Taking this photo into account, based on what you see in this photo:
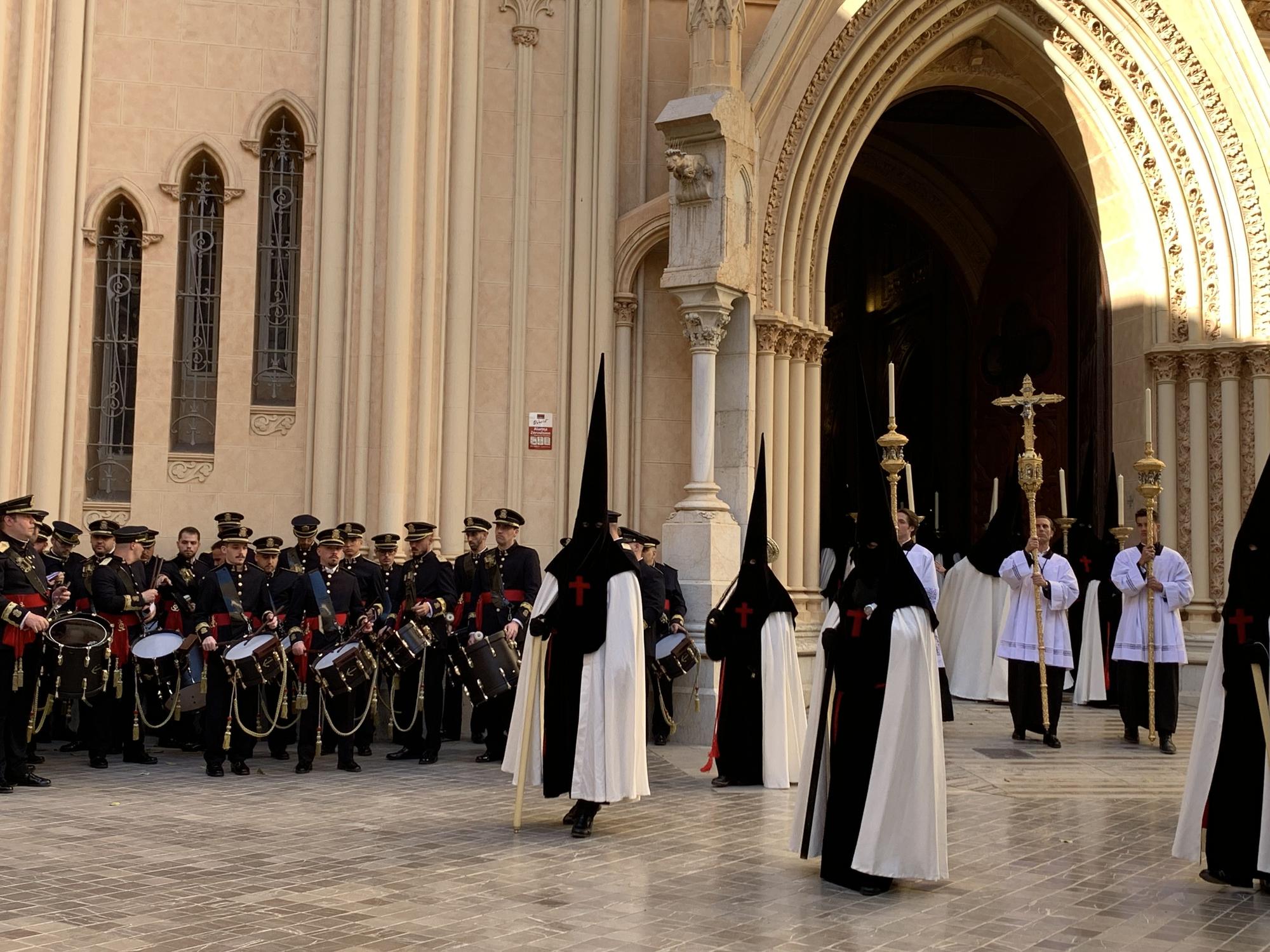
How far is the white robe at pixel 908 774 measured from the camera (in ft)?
21.9

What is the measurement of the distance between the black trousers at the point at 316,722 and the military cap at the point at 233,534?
47.0 inches

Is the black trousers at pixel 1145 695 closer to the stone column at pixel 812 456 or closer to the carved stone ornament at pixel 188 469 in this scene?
the stone column at pixel 812 456

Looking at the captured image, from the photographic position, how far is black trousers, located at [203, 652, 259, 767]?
10.5m

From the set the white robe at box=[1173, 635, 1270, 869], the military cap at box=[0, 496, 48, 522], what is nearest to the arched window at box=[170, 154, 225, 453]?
the military cap at box=[0, 496, 48, 522]

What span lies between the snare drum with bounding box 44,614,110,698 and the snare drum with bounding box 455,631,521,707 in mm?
2484

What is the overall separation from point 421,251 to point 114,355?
10.2ft

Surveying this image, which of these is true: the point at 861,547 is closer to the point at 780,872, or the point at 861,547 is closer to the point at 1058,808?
the point at 780,872

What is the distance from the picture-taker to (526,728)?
8.25m

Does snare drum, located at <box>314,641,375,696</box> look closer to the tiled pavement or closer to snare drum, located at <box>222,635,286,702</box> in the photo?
snare drum, located at <box>222,635,286,702</box>

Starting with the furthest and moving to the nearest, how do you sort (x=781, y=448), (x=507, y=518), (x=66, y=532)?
(x=781, y=448), (x=66, y=532), (x=507, y=518)

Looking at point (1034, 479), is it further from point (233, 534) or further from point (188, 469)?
point (188, 469)

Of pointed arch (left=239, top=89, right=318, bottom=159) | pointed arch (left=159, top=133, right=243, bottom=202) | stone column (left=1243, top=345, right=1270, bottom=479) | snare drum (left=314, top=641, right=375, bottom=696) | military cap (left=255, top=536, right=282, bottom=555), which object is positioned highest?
pointed arch (left=239, top=89, right=318, bottom=159)

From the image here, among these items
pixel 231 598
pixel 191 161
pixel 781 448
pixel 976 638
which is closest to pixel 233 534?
pixel 231 598

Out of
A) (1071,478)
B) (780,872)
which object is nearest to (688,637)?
(780,872)
